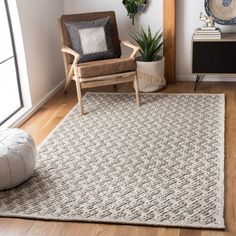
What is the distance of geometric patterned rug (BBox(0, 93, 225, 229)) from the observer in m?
2.23

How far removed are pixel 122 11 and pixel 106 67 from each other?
113 cm

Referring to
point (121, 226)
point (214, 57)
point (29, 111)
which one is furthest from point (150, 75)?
point (121, 226)

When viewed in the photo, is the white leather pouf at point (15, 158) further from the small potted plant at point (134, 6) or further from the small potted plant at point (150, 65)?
the small potted plant at point (134, 6)

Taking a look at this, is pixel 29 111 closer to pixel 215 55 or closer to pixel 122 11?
pixel 122 11

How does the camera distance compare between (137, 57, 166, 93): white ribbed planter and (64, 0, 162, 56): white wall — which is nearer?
(137, 57, 166, 93): white ribbed planter

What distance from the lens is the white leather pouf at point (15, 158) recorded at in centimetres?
238

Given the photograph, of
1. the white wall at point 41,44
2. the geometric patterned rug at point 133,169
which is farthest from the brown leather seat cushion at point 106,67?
the white wall at point 41,44

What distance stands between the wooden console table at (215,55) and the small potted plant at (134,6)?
2.48 feet

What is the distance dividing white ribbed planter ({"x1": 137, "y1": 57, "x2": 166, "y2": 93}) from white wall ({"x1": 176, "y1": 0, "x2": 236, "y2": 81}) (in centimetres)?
39

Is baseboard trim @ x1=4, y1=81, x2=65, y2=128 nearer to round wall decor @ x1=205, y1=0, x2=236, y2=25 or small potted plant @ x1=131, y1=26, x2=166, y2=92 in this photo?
small potted plant @ x1=131, y1=26, x2=166, y2=92

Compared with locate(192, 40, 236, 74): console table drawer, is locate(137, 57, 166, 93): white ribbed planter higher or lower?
lower

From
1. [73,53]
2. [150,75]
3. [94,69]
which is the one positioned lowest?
[150,75]

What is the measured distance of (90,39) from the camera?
3.84m

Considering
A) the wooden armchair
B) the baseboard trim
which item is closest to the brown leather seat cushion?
the wooden armchair
